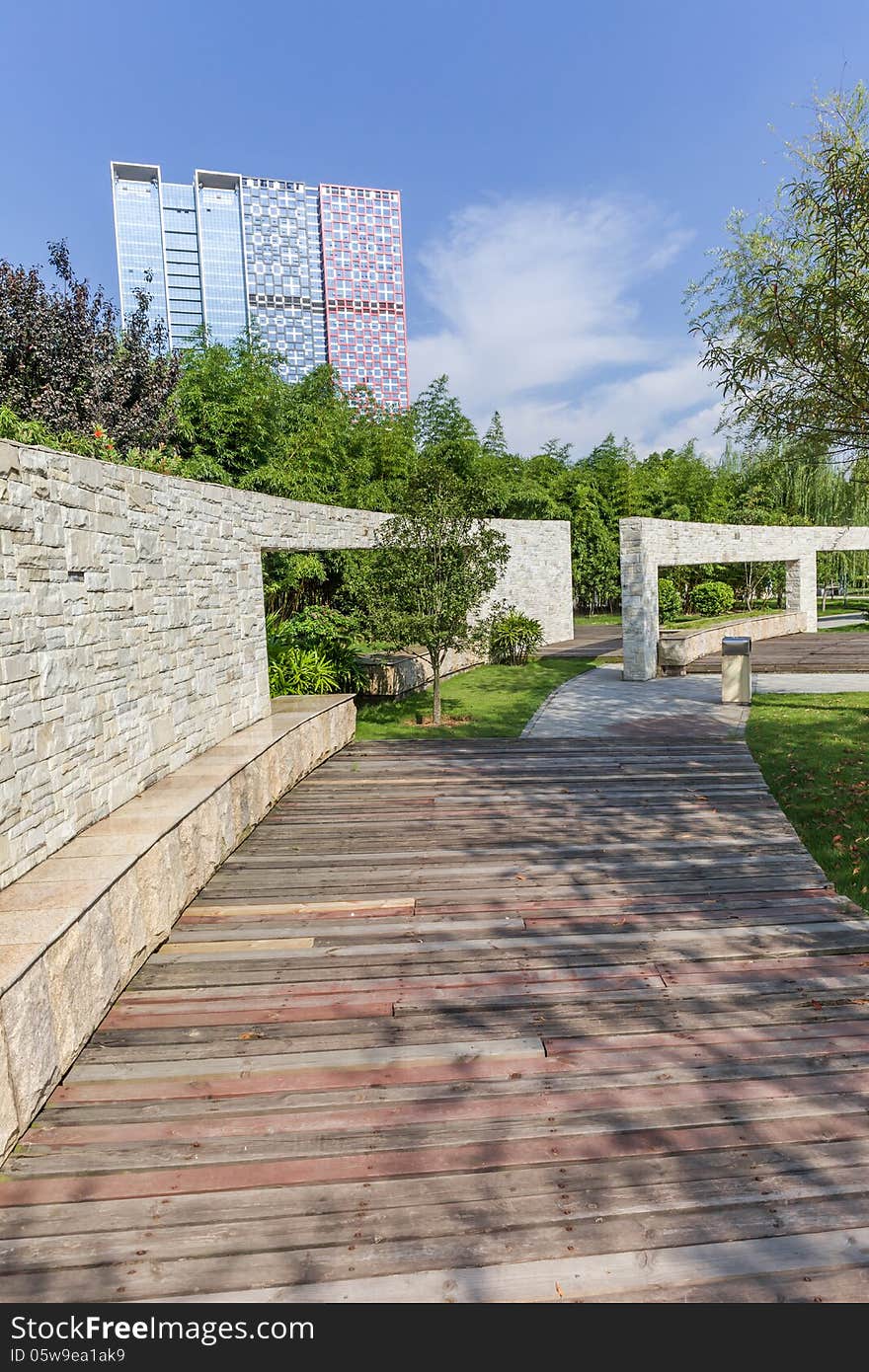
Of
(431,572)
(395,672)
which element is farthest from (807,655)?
(431,572)

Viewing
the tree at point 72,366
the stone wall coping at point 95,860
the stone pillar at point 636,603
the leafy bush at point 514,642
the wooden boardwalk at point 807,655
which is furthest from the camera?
the leafy bush at point 514,642

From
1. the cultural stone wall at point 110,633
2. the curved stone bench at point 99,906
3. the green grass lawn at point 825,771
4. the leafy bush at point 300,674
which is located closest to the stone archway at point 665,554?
the green grass lawn at point 825,771

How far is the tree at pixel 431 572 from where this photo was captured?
12203 mm

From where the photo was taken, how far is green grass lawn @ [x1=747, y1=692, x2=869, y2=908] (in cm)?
674

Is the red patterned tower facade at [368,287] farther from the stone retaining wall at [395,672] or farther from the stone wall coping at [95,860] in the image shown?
the stone wall coping at [95,860]

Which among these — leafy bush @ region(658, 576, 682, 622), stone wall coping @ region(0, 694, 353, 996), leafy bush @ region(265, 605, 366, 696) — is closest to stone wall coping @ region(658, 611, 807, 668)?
leafy bush @ region(658, 576, 682, 622)

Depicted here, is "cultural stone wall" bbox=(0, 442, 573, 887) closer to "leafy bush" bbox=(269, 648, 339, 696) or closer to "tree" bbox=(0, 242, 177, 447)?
"leafy bush" bbox=(269, 648, 339, 696)

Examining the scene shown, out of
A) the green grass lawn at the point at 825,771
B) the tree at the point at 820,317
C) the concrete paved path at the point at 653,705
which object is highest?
the tree at the point at 820,317

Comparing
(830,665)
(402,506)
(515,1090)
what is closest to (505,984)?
(515,1090)

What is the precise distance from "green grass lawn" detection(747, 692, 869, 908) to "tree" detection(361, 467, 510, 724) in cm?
476

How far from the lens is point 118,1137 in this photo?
3.46 m

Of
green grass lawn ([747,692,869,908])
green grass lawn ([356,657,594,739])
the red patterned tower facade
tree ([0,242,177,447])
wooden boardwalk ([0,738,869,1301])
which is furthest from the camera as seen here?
the red patterned tower facade

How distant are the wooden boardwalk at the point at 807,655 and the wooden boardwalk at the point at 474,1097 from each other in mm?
11953

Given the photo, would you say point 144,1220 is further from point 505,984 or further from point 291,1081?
point 505,984
